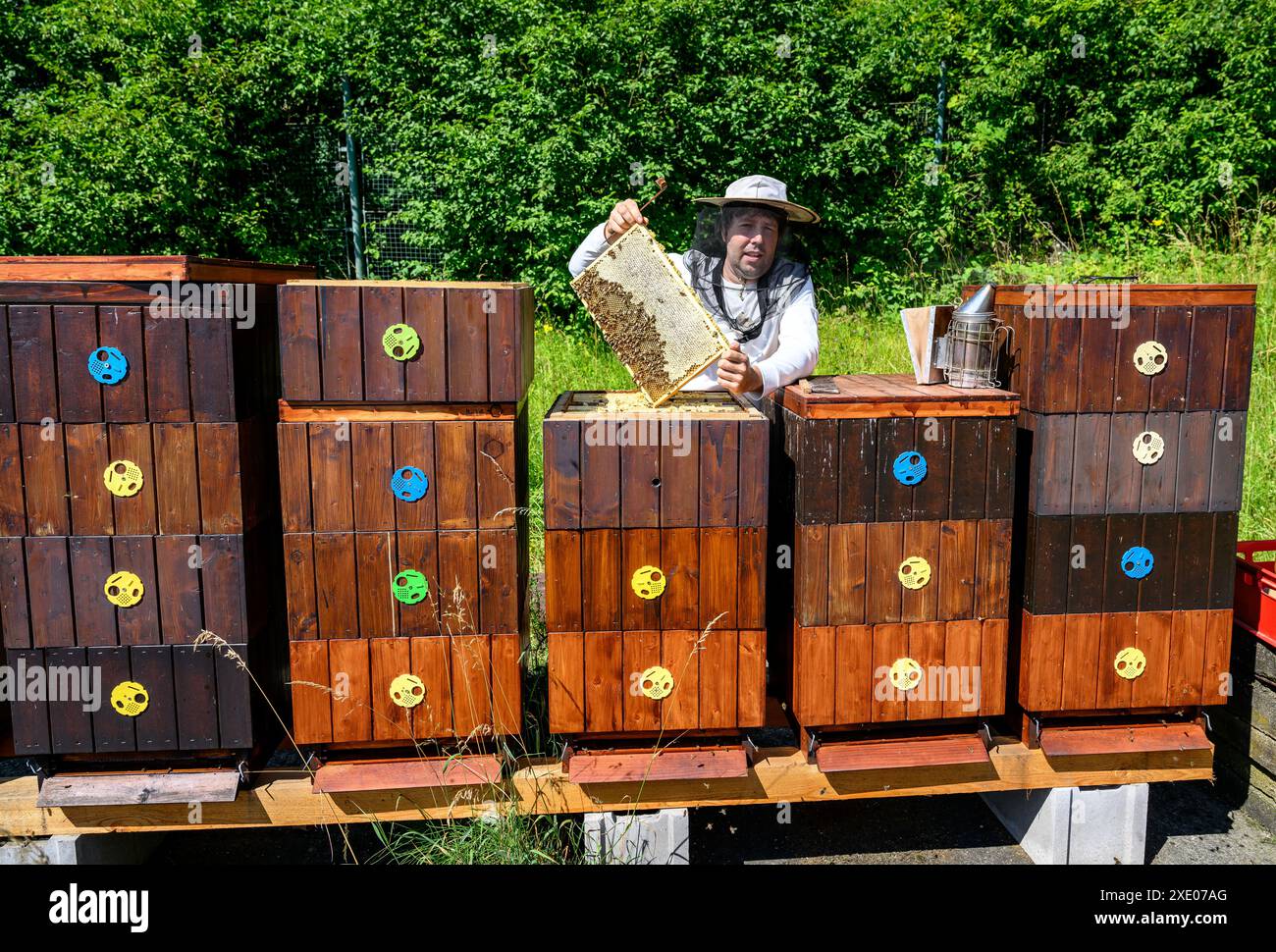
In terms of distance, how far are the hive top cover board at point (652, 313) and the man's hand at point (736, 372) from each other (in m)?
0.08

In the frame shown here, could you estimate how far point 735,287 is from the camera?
3510 millimetres

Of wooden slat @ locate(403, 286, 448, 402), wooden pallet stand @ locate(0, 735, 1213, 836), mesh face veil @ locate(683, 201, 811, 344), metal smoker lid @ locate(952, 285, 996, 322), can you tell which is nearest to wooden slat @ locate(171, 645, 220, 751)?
wooden pallet stand @ locate(0, 735, 1213, 836)

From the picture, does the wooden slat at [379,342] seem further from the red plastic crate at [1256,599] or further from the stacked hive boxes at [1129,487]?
the red plastic crate at [1256,599]

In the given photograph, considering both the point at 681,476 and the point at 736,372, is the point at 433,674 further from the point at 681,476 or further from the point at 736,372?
the point at 736,372

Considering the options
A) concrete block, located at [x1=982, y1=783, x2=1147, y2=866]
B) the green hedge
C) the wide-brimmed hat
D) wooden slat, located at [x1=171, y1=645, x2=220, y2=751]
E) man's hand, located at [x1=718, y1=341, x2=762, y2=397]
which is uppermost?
the green hedge

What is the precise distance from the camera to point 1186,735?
2.91 metres

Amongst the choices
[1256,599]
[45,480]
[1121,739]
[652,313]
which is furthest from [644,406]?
[1256,599]

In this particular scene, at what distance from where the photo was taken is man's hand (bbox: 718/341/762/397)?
2906mm

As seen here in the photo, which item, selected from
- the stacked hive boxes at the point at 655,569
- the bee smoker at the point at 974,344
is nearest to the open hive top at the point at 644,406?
the stacked hive boxes at the point at 655,569

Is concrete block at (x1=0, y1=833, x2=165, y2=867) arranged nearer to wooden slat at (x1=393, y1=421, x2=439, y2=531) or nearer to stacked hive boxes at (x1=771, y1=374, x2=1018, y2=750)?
wooden slat at (x1=393, y1=421, x2=439, y2=531)

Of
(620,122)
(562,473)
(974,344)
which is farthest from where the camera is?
(620,122)

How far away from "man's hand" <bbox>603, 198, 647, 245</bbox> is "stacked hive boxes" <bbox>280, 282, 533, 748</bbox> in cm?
52

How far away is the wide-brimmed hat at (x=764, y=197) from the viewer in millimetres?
3303

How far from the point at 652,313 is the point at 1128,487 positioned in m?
1.48
